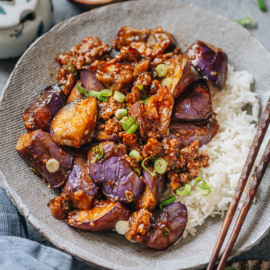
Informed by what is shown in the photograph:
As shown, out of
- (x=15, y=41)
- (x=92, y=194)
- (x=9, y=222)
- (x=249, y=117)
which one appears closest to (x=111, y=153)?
(x=92, y=194)

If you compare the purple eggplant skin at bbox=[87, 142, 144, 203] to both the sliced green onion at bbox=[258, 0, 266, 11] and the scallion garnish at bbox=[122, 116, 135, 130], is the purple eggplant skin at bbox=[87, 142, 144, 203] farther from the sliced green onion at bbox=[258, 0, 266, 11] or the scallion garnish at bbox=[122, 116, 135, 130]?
the sliced green onion at bbox=[258, 0, 266, 11]

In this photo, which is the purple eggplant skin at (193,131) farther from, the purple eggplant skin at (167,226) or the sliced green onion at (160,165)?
the purple eggplant skin at (167,226)

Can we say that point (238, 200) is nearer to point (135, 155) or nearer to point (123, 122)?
point (135, 155)

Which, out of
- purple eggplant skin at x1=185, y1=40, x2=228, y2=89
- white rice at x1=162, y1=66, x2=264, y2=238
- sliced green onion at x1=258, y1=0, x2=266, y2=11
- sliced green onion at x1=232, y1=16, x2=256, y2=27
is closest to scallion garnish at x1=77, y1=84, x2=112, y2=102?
purple eggplant skin at x1=185, y1=40, x2=228, y2=89

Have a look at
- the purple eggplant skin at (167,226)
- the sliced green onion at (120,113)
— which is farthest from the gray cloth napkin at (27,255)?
the sliced green onion at (120,113)

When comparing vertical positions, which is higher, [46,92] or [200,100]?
[200,100]

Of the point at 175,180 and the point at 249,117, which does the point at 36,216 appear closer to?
the point at 175,180
